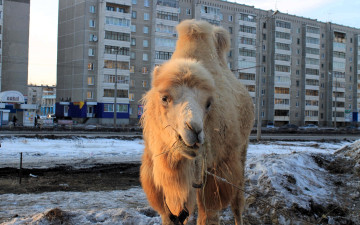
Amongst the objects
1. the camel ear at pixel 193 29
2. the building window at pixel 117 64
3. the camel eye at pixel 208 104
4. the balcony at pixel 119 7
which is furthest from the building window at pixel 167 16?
→ the camel eye at pixel 208 104

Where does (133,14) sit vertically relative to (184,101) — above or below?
above

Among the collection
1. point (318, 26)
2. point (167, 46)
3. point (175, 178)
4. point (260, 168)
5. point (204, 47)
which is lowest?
point (260, 168)

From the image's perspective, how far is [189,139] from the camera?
2.56 meters

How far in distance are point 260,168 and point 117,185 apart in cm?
372

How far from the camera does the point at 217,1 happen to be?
6806 centimetres

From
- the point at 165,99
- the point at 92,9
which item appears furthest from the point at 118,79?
the point at 165,99

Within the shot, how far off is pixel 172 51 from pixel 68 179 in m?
54.3

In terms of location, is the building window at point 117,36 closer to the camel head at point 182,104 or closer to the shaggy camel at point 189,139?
the shaggy camel at point 189,139

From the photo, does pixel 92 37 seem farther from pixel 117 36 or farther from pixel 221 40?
pixel 221 40

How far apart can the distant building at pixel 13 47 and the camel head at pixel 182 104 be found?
185ft

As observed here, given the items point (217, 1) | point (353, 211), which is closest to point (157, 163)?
point (353, 211)

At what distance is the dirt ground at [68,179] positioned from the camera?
321 inches

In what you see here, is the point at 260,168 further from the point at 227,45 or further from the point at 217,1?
the point at 217,1

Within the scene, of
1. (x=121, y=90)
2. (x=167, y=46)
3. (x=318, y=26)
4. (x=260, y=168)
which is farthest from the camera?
(x=318, y=26)
